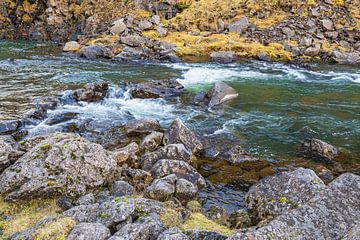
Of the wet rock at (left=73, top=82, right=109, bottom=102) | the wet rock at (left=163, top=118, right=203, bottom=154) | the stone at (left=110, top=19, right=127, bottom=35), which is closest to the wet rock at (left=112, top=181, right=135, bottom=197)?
the wet rock at (left=163, top=118, right=203, bottom=154)

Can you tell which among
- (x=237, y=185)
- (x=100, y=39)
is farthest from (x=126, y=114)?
(x=100, y=39)

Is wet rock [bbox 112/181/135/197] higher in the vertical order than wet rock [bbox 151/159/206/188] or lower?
higher

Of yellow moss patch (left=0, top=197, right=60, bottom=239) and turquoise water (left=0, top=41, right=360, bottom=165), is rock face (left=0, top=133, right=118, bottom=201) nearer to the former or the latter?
yellow moss patch (left=0, top=197, right=60, bottom=239)

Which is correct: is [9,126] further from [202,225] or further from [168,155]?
[202,225]

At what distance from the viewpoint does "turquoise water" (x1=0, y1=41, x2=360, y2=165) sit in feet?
48.3

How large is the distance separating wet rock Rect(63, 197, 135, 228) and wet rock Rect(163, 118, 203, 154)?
5598 millimetres

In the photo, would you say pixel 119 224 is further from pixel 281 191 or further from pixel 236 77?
pixel 236 77

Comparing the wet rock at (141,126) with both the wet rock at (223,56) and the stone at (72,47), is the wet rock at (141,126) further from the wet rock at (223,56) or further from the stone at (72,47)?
the stone at (72,47)

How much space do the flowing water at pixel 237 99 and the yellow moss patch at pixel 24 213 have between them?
23.1 feet

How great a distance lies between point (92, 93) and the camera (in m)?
20.0

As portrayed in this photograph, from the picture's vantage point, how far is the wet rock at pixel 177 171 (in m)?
10.2

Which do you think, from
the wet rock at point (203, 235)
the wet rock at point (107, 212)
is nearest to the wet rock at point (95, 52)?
the wet rock at point (107, 212)

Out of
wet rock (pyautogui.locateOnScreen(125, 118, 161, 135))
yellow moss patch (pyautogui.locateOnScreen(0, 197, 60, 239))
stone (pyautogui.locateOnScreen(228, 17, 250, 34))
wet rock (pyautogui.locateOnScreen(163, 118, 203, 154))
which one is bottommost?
wet rock (pyautogui.locateOnScreen(125, 118, 161, 135))

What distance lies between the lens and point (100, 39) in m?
40.6
